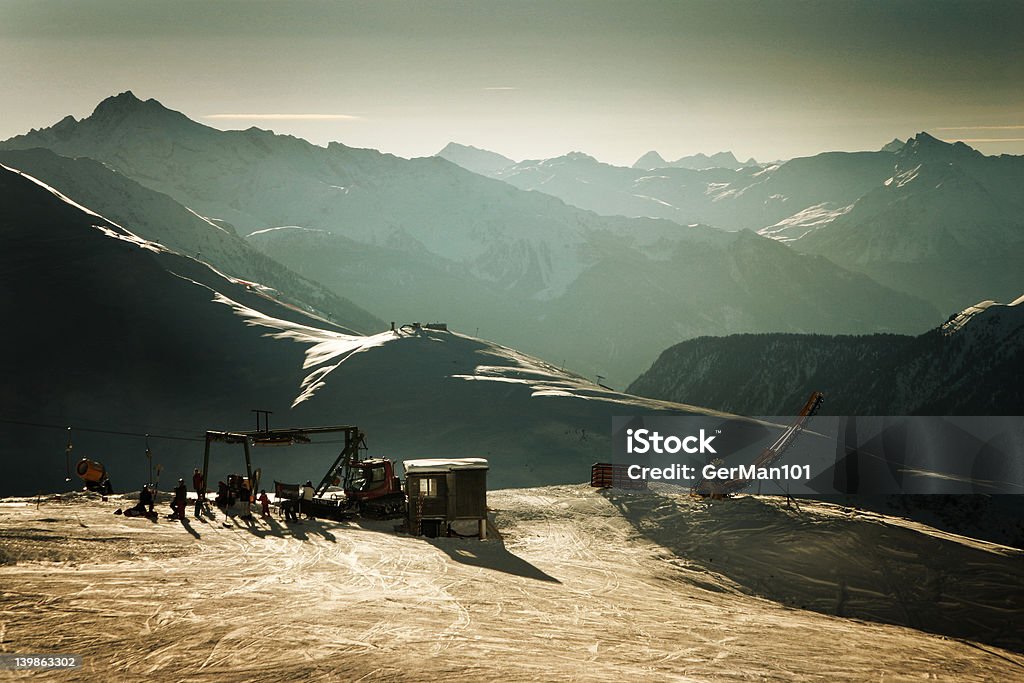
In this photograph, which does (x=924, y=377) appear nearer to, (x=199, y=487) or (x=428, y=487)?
(x=428, y=487)

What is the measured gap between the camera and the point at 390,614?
2592cm

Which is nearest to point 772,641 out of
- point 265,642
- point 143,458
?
point 265,642

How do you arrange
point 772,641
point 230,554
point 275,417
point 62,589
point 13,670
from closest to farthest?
point 13,670 < point 62,589 < point 772,641 < point 230,554 < point 275,417

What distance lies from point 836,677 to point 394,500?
95.8 feet

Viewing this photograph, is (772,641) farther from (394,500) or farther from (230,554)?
(394,500)

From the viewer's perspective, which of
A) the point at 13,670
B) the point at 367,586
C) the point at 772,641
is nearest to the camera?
the point at 13,670

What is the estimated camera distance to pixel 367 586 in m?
29.9

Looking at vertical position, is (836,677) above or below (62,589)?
below

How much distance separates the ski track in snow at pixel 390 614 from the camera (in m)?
21.4

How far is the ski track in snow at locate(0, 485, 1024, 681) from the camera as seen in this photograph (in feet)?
70.3
